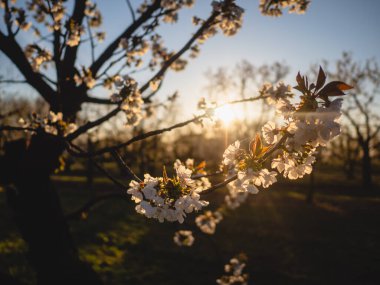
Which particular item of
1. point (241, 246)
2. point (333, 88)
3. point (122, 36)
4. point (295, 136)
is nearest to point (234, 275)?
point (241, 246)

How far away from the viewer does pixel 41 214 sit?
12.3ft

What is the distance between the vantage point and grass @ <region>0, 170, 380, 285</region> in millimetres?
8078

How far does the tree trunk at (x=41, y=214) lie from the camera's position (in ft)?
12.0

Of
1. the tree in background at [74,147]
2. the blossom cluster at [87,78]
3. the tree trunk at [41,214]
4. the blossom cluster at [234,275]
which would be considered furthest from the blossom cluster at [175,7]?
the blossom cluster at [234,275]

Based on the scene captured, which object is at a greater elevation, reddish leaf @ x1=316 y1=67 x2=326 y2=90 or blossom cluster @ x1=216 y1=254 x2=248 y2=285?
reddish leaf @ x1=316 y1=67 x2=326 y2=90

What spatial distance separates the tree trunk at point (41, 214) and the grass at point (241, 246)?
6.11ft

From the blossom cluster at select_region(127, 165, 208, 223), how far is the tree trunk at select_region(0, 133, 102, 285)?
2.19m

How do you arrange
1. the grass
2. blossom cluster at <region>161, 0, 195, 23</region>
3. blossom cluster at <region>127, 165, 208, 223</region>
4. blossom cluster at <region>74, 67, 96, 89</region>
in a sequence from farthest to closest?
1. the grass
2. blossom cluster at <region>161, 0, 195, 23</region>
3. blossom cluster at <region>74, 67, 96, 89</region>
4. blossom cluster at <region>127, 165, 208, 223</region>

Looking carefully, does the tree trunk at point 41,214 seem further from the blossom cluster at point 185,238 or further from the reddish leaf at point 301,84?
the reddish leaf at point 301,84

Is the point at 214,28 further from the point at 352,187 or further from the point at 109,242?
the point at 352,187

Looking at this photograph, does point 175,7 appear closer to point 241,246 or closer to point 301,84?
point 301,84

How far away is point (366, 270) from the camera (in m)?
8.72

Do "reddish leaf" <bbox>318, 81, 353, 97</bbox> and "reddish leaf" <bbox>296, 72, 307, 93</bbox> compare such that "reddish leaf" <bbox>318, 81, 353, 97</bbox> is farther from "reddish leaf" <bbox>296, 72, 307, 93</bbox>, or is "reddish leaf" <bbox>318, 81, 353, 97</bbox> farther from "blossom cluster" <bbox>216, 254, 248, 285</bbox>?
"blossom cluster" <bbox>216, 254, 248, 285</bbox>

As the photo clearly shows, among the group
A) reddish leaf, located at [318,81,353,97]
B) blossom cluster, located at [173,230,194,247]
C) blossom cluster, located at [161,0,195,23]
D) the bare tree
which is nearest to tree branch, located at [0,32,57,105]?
the bare tree
